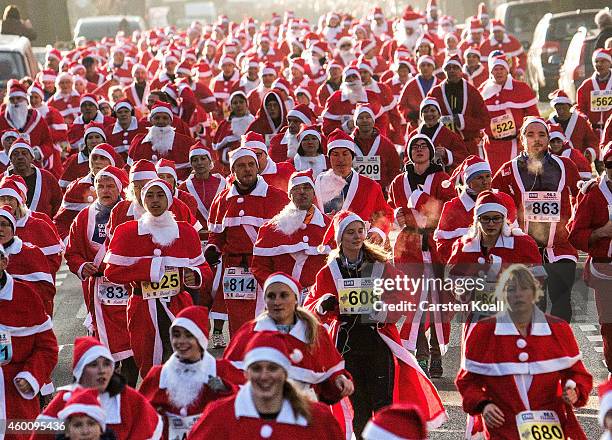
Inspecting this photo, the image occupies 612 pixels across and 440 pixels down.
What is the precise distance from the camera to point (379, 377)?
1023cm

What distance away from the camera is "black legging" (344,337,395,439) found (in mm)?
10188

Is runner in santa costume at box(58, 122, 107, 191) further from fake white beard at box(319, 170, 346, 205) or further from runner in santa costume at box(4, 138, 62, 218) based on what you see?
A: fake white beard at box(319, 170, 346, 205)

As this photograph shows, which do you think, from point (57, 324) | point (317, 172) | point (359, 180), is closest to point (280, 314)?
point (359, 180)

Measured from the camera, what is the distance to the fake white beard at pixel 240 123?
1997 centimetres

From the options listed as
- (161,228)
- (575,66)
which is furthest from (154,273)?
(575,66)

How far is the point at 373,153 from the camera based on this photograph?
1578 cm

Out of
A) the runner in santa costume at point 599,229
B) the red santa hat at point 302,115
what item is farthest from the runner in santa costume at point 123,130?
the runner in santa costume at point 599,229

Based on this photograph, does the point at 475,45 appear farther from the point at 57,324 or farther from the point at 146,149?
the point at 57,324

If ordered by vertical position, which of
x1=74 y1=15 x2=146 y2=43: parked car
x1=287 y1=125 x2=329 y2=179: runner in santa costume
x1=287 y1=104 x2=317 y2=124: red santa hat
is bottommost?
x1=74 y1=15 x2=146 y2=43: parked car

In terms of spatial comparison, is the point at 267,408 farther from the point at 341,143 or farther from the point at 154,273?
the point at 341,143

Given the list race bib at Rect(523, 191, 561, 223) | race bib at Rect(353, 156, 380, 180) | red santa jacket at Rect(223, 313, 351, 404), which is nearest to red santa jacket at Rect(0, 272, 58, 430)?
red santa jacket at Rect(223, 313, 351, 404)

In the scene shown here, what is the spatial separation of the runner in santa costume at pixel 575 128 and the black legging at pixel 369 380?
7.60 metres

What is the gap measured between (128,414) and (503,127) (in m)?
11.3

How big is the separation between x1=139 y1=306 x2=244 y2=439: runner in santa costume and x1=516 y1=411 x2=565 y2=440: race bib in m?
1.44
